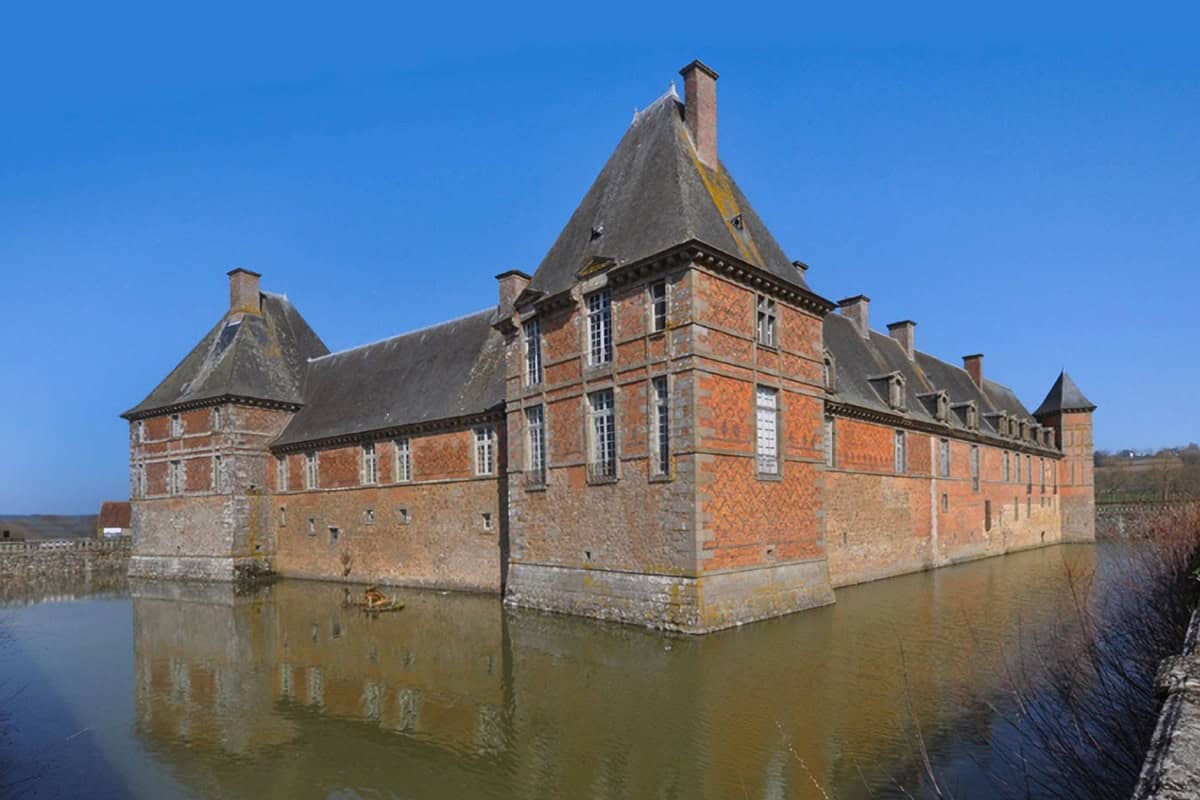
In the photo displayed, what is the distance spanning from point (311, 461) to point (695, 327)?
17.1 meters

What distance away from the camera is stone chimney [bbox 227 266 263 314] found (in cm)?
2866

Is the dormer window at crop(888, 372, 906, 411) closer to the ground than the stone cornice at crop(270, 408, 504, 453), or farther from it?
farther from it

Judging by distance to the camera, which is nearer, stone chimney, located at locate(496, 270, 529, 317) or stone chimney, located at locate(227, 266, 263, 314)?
stone chimney, located at locate(496, 270, 529, 317)

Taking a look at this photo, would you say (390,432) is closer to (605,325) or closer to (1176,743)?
(605,325)

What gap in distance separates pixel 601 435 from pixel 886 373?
39.5ft

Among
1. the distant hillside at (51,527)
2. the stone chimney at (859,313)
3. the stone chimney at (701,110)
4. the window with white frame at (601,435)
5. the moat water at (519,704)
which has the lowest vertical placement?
the distant hillside at (51,527)

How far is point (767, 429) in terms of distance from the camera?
50.5 ft

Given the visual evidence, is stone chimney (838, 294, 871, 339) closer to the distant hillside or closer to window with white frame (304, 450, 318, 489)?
window with white frame (304, 450, 318, 489)

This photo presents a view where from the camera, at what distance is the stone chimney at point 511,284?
20844 millimetres

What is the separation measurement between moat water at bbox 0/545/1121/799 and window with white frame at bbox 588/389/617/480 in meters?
3.20

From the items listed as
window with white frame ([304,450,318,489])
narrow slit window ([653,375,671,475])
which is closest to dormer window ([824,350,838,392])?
narrow slit window ([653,375,671,475])

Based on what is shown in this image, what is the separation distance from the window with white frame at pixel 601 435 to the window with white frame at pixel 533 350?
2.14 meters

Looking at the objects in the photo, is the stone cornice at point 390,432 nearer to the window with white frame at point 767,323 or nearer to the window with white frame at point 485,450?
the window with white frame at point 485,450

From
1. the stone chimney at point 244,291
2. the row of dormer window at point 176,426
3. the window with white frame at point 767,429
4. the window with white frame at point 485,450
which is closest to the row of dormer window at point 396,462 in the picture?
the window with white frame at point 485,450
